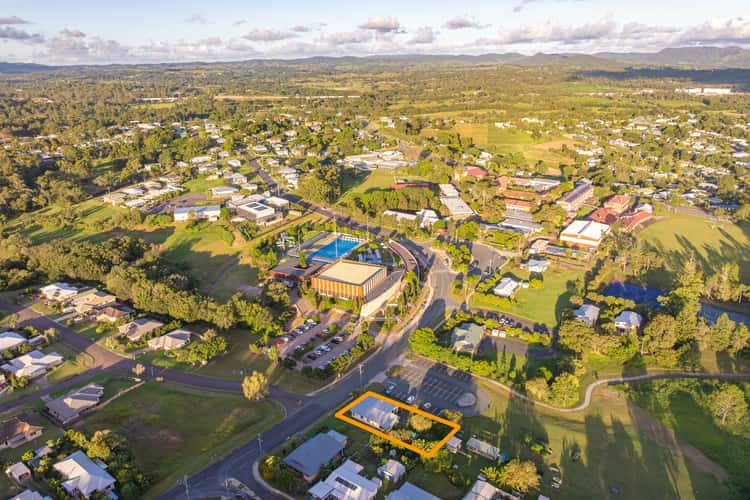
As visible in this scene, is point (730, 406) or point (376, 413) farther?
point (376, 413)

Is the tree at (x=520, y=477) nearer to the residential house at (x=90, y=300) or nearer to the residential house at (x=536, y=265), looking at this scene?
the residential house at (x=536, y=265)

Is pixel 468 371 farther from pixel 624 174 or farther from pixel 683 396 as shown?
pixel 624 174

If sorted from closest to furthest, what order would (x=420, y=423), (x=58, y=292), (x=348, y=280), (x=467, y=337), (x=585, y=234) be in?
(x=420, y=423), (x=467, y=337), (x=348, y=280), (x=58, y=292), (x=585, y=234)

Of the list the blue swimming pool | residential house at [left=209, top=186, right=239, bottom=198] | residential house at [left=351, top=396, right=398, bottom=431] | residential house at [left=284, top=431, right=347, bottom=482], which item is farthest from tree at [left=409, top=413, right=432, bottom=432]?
residential house at [left=209, top=186, right=239, bottom=198]

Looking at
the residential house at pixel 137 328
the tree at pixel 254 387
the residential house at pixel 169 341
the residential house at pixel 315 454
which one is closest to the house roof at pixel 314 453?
the residential house at pixel 315 454

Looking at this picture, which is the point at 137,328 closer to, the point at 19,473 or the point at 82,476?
the point at 19,473

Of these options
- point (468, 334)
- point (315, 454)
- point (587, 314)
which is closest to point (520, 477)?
point (315, 454)

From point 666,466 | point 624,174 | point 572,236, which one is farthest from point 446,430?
point 624,174
